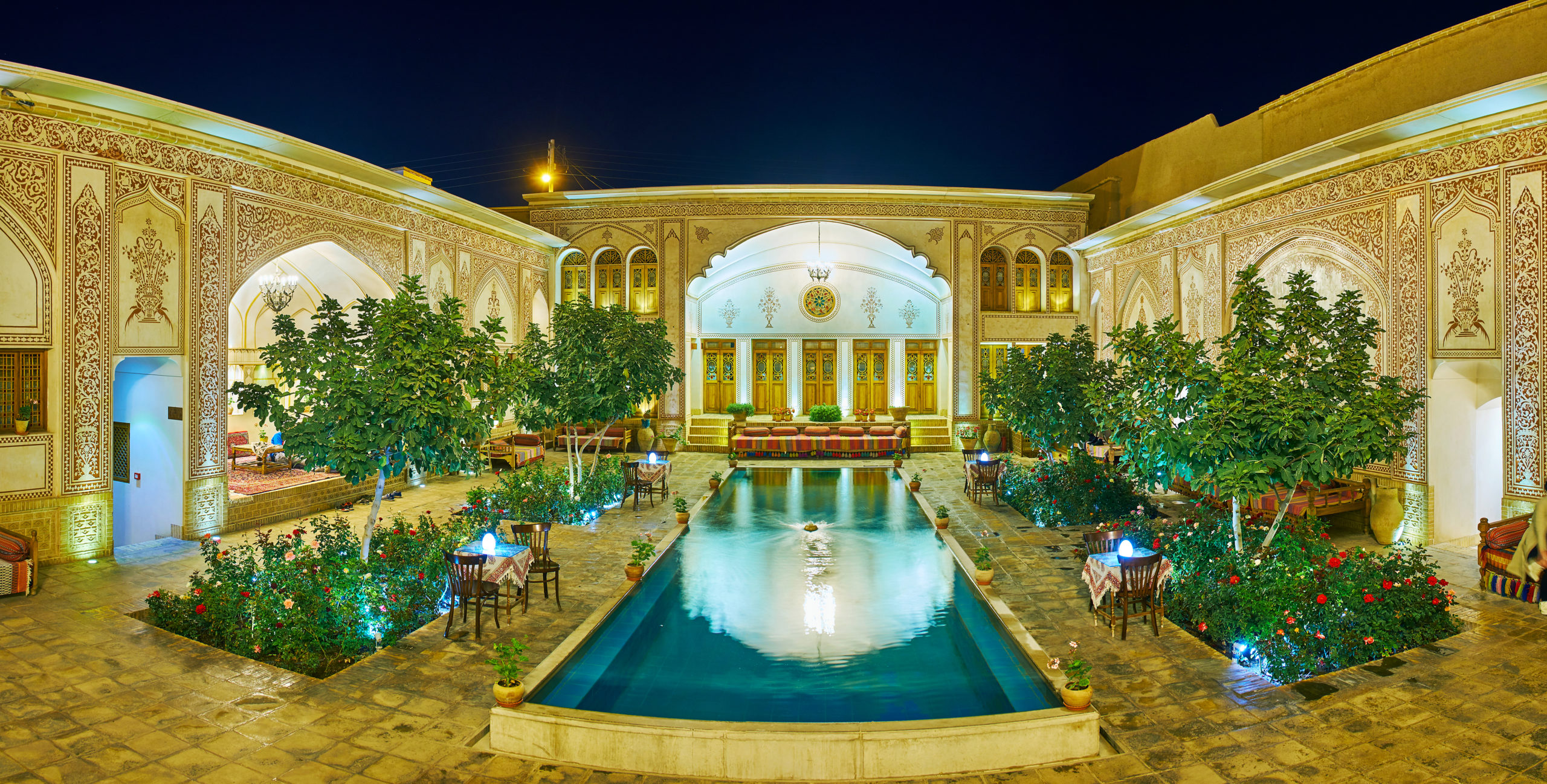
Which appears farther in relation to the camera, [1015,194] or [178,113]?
[1015,194]

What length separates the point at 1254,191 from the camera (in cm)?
1205

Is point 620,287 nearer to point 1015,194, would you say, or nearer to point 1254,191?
point 1015,194

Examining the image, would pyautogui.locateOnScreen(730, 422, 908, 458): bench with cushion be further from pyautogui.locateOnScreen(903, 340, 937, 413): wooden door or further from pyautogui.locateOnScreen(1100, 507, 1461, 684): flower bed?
pyautogui.locateOnScreen(1100, 507, 1461, 684): flower bed

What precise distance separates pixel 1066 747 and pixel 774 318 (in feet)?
57.5

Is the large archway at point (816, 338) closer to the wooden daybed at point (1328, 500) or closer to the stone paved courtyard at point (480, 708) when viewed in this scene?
the wooden daybed at point (1328, 500)

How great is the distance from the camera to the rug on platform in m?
11.3

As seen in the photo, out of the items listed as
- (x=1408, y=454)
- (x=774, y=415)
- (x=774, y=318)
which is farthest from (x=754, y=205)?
(x=1408, y=454)

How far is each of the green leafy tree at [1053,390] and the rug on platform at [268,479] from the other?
35.6 ft

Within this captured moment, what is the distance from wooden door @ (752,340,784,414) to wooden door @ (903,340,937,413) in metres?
3.48

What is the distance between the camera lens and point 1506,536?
24.5 feet

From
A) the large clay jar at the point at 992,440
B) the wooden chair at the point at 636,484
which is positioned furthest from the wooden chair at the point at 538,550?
the large clay jar at the point at 992,440

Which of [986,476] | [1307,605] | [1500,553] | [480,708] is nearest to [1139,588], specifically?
[1307,605]

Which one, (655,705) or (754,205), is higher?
(754,205)

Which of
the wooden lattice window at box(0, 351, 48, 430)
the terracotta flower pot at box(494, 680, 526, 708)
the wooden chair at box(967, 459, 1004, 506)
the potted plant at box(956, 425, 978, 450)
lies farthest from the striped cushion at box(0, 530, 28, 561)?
the potted plant at box(956, 425, 978, 450)
